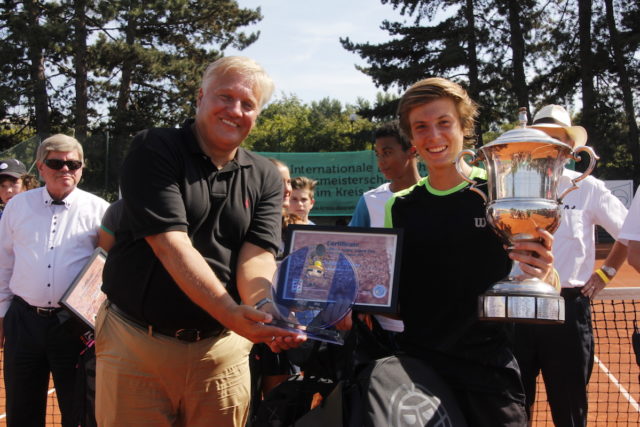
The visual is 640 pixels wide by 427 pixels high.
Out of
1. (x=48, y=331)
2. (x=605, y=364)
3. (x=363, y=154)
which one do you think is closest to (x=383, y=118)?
(x=363, y=154)

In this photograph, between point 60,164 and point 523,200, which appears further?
point 60,164

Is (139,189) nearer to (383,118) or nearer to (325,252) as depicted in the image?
(325,252)

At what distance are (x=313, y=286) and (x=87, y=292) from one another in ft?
6.36

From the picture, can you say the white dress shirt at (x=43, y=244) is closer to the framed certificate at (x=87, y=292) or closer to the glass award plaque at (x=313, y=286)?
the framed certificate at (x=87, y=292)

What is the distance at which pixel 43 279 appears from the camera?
3910 mm

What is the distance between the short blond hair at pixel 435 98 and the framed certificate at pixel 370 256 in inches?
18.7

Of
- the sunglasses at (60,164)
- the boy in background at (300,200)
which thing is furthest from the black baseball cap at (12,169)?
the boy in background at (300,200)

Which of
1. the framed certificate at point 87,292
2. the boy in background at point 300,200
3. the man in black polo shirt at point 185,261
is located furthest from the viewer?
the boy in background at point 300,200

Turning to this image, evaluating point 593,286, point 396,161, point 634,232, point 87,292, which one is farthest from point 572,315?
point 87,292


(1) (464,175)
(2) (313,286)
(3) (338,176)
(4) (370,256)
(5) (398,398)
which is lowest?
(5) (398,398)

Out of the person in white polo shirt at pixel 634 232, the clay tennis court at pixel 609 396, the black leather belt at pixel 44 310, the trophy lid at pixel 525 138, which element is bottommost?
the clay tennis court at pixel 609 396

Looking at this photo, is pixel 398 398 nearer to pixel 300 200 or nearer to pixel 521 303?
pixel 521 303

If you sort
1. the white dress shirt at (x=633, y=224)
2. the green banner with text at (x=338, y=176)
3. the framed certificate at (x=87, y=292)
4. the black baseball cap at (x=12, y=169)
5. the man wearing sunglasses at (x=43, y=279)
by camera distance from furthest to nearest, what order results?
1. the green banner with text at (x=338, y=176)
2. the black baseball cap at (x=12, y=169)
3. the man wearing sunglasses at (x=43, y=279)
4. the framed certificate at (x=87, y=292)
5. the white dress shirt at (x=633, y=224)

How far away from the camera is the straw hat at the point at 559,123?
378 centimetres
